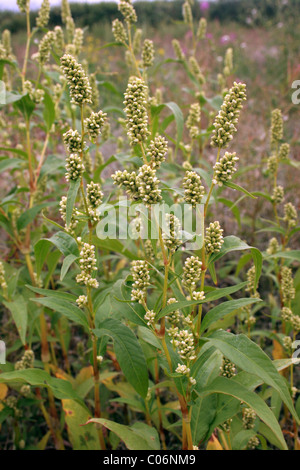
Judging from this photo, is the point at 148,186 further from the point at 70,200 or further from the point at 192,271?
the point at 192,271

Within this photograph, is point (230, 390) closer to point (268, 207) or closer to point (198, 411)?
point (198, 411)

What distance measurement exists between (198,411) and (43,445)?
3.56 feet

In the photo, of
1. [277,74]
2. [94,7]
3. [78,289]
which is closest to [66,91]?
[78,289]

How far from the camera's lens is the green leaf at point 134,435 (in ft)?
4.74

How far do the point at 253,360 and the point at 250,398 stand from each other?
13 centimetres

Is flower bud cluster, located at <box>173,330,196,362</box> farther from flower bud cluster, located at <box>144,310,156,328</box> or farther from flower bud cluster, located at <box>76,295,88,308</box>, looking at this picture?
flower bud cluster, located at <box>76,295,88,308</box>

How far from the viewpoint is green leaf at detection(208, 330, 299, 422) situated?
1.11m

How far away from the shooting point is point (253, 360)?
1147 mm

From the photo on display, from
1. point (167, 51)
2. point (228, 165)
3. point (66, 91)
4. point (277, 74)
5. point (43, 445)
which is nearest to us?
point (228, 165)

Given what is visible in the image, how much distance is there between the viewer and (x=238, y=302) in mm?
1265

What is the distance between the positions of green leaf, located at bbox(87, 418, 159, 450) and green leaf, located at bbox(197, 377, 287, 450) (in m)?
0.39

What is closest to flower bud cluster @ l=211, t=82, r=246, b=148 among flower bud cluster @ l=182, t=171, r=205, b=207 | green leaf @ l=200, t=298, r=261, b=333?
flower bud cluster @ l=182, t=171, r=205, b=207

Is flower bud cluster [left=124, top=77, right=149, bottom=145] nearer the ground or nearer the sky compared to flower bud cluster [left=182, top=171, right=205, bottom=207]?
nearer the sky

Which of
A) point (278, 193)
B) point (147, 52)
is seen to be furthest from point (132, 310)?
point (147, 52)
